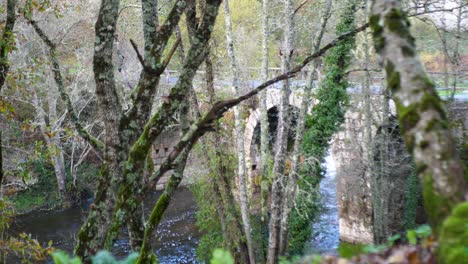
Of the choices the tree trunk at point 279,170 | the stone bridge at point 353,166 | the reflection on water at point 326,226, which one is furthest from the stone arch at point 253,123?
the tree trunk at point 279,170

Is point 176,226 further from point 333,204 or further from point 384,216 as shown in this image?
point 384,216

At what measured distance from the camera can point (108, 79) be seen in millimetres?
3664

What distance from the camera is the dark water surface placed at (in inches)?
615

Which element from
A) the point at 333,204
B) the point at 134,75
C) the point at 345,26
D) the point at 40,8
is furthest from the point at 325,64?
the point at 40,8

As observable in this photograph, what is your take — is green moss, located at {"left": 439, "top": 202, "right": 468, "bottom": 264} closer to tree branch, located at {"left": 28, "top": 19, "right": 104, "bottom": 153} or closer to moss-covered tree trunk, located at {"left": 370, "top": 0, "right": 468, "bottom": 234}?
moss-covered tree trunk, located at {"left": 370, "top": 0, "right": 468, "bottom": 234}

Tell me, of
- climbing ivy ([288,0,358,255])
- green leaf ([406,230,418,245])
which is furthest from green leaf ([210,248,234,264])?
climbing ivy ([288,0,358,255])

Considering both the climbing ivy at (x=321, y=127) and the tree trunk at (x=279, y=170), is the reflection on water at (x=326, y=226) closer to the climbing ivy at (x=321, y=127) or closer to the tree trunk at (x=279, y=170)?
the climbing ivy at (x=321, y=127)

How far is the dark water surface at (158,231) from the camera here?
15633 mm

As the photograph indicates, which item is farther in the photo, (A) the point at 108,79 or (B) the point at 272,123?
(B) the point at 272,123

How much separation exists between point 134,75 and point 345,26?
9016mm

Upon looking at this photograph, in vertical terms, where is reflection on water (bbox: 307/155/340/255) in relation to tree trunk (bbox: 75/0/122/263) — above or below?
below

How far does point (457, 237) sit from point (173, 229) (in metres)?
16.7

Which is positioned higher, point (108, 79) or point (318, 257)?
point (108, 79)

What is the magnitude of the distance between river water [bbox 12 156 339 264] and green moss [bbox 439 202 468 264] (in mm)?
12812
